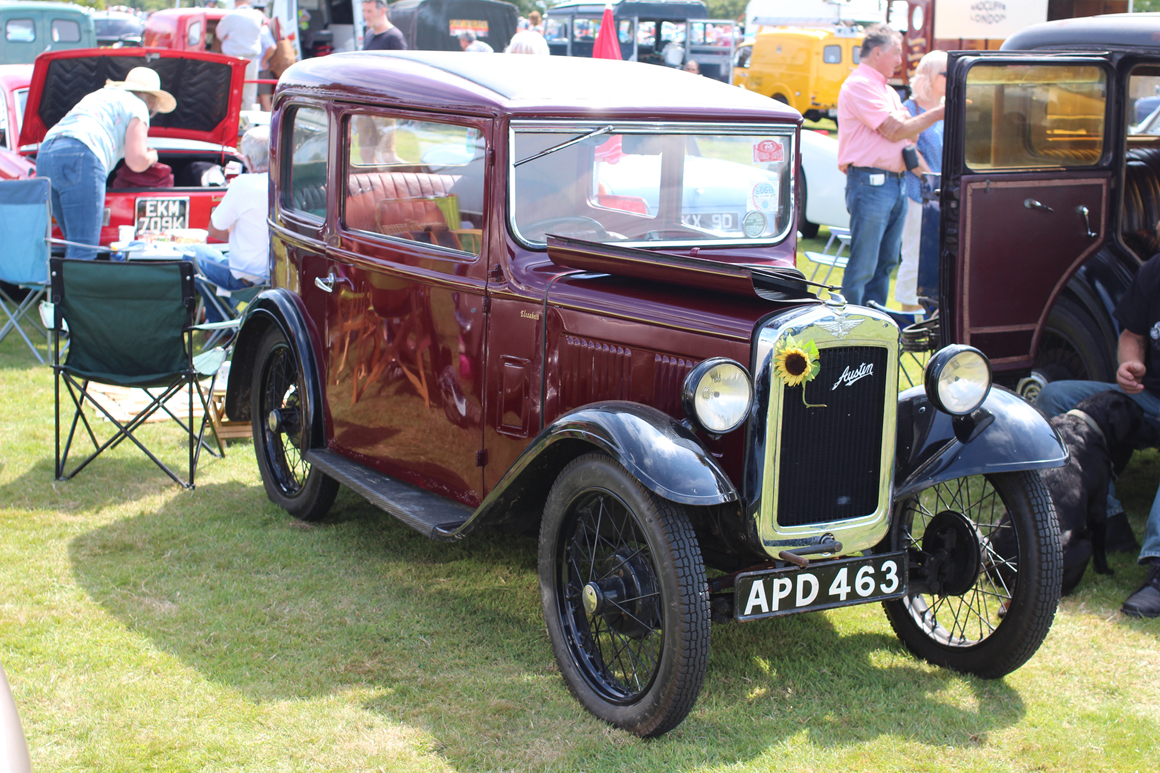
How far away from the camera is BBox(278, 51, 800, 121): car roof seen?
12.2 ft

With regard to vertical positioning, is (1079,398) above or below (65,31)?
below

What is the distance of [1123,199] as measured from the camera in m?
5.39

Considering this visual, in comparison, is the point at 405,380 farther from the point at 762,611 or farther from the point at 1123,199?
the point at 1123,199

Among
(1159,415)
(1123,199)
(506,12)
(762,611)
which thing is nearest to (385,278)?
(762,611)

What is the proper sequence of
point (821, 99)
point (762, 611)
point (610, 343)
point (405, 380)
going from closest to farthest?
point (762, 611)
point (610, 343)
point (405, 380)
point (821, 99)

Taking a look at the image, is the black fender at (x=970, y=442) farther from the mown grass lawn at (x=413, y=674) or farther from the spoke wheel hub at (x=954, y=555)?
the mown grass lawn at (x=413, y=674)

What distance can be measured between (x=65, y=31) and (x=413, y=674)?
18.0 meters

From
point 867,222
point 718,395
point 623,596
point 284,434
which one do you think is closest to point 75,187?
point 284,434

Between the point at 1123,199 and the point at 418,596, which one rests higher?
the point at 1123,199

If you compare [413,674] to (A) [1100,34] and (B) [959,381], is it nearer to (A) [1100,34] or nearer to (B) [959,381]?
(B) [959,381]

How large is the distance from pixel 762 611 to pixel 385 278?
6.53 ft

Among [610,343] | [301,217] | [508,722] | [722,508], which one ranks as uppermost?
[301,217]

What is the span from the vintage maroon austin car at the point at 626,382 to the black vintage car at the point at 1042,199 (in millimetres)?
1256

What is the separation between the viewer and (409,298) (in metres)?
4.07
